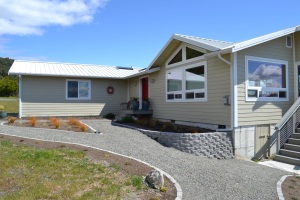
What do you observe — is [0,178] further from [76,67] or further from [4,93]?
[4,93]

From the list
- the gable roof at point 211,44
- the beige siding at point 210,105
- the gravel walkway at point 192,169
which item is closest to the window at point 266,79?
the gable roof at point 211,44

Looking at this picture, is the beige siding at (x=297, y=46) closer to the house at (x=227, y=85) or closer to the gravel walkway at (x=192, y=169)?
the house at (x=227, y=85)

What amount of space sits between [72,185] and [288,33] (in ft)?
32.0

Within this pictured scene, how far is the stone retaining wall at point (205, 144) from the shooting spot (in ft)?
28.6

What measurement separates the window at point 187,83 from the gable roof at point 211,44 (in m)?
0.87

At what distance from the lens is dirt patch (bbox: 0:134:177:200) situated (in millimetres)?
4641

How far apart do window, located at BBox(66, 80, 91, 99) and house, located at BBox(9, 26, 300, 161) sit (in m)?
1.21

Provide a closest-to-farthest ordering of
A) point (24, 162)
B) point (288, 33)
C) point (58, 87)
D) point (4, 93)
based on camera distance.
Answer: point (24, 162) < point (288, 33) < point (58, 87) < point (4, 93)

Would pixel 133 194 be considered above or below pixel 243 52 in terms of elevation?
below

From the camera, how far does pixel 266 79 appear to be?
33.3 ft

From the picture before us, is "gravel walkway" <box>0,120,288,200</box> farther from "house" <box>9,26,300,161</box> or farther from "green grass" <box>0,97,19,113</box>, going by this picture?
"green grass" <box>0,97,19,113</box>

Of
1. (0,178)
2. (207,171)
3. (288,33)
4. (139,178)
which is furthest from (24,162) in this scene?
(288,33)

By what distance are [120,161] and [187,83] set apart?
20.4 ft

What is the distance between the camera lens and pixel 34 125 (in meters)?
11.4
